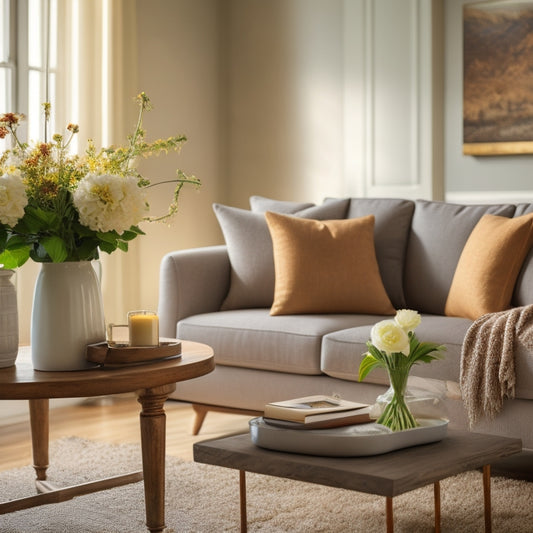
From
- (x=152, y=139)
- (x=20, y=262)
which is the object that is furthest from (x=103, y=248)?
(x=152, y=139)

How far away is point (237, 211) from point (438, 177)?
1.34 m

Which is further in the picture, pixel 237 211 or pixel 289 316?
pixel 237 211

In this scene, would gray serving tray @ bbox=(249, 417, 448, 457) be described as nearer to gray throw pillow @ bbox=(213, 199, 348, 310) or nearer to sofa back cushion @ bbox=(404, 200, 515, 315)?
sofa back cushion @ bbox=(404, 200, 515, 315)

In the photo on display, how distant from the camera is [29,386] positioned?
7.41 ft

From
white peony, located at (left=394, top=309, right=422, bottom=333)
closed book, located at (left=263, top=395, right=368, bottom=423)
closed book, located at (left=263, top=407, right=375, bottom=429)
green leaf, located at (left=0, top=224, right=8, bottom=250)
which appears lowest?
closed book, located at (left=263, top=407, right=375, bottom=429)

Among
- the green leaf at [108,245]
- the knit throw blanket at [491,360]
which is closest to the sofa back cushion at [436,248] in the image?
the knit throw blanket at [491,360]

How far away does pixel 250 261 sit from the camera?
405 centimetres

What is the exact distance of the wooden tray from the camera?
2.42 meters

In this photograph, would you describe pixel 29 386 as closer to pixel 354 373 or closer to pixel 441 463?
pixel 441 463

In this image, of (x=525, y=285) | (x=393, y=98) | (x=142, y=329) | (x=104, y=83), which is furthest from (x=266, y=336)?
(x=393, y=98)

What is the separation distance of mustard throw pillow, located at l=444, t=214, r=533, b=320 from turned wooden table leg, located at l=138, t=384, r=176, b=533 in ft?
4.78

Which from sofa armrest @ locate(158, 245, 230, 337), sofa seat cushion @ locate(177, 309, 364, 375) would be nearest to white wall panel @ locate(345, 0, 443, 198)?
sofa armrest @ locate(158, 245, 230, 337)

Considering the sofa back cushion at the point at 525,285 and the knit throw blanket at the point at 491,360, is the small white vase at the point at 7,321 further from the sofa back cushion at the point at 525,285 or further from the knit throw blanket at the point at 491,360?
the sofa back cushion at the point at 525,285

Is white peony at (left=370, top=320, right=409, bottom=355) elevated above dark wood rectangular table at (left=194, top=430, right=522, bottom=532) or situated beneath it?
elevated above
